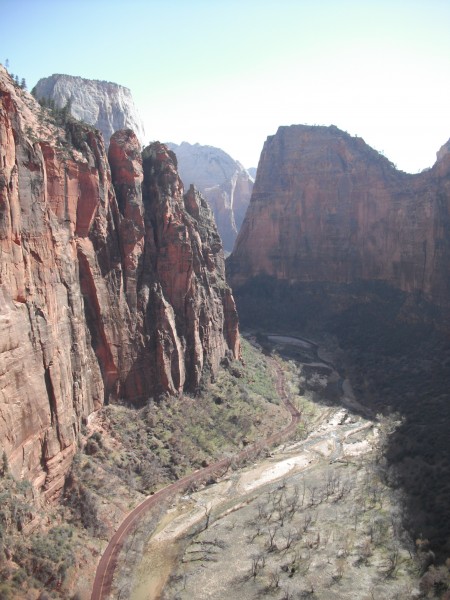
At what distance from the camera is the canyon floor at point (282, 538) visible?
32812 millimetres

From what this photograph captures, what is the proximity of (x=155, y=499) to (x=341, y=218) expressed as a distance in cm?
8421

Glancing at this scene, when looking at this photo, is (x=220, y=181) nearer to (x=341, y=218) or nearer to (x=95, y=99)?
(x=95, y=99)

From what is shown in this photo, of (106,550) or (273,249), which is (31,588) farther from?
(273,249)

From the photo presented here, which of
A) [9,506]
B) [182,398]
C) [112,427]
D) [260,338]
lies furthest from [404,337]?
[9,506]

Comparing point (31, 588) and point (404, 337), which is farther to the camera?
point (404, 337)

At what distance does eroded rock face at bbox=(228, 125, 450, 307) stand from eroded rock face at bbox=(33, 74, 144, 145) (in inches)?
1429

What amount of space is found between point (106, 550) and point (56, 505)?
4786 mm

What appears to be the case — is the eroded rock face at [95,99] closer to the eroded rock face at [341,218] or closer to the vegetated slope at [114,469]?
the eroded rock face at [341,218]

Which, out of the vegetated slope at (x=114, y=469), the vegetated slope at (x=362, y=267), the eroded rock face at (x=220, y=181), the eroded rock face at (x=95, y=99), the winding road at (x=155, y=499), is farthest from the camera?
the eroded rock face at (x=220, y=181)

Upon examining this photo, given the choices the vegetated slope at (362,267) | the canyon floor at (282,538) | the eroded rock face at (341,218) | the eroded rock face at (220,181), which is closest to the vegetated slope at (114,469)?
the canyon floor at (282,538)

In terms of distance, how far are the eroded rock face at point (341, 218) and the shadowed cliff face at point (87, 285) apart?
40.7m

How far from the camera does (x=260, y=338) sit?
99500 mm

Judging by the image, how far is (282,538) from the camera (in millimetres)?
37562

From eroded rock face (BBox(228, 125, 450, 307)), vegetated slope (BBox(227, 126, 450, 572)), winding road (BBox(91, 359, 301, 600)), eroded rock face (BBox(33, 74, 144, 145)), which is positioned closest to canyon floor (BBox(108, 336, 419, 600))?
winding road (BBox(91, 359, 301, 600))
